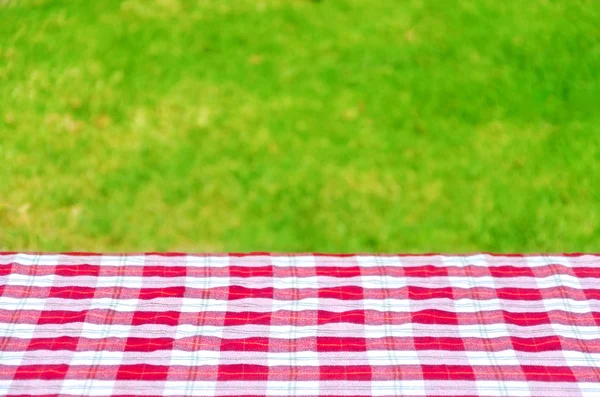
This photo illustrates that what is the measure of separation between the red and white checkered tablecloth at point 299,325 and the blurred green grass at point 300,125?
138cm

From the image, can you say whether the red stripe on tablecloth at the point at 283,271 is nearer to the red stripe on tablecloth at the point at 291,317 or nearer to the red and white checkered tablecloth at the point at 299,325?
the red and white checkered tablecloth at the point at 299,325

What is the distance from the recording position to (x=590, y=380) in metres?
2.15

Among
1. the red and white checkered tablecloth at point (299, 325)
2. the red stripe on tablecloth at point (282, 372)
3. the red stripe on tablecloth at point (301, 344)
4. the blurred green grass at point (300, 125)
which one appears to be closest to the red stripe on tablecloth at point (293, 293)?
the red and white checkered tablecloth at point (299, 325)

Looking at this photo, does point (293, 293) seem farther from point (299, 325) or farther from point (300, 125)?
point (300, 125)

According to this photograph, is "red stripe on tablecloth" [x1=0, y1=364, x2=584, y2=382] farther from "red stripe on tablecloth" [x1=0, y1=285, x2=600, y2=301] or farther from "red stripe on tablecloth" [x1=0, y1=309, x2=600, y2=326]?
"red stripe on tablecloth" [x1=0, y1=285, x2=600, y2=301]

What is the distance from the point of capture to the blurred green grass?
3.93 metres

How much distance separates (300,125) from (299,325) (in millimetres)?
2217

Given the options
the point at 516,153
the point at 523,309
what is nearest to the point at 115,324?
the point at 523,309

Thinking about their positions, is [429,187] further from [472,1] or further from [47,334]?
[47,334]

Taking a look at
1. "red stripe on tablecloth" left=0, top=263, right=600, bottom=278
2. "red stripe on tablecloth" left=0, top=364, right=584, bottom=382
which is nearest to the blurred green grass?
"red stripe on tablecloth" left=0, top=263, right=600, bottom=278

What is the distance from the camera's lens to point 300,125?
14.4 ft

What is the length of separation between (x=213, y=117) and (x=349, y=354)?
2432mm

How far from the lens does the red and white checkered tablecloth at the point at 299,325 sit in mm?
2107

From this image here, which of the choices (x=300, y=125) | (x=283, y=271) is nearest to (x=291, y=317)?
(x=283, y=271)
